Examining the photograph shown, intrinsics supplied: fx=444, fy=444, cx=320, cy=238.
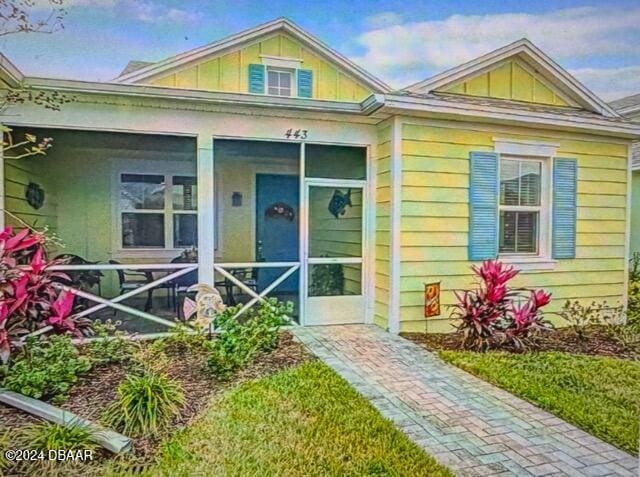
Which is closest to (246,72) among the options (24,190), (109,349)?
(24,190)

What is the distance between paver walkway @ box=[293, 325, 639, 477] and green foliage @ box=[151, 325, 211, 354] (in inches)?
47.9

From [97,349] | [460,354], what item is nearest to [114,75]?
[97,349]

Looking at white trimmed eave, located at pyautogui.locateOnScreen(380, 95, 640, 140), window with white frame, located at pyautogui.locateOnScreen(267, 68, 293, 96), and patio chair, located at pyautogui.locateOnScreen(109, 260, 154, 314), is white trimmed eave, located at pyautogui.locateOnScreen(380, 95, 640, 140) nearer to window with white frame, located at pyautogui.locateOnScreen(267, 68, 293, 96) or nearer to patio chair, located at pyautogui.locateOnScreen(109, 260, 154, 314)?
patio chair, located at pyautogui.locateOnScreen(109, 260, 154, 314)

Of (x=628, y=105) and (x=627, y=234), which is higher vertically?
(x=628, y=105)

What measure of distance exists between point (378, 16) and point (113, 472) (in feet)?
20.5

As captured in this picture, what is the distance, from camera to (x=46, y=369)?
351 centimetres

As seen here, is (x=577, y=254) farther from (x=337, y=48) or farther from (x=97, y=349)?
(x=97, y=349)

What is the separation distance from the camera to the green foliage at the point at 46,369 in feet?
10.8

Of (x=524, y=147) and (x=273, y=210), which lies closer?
(x=524, y=147)

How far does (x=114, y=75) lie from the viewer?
7.02 meters

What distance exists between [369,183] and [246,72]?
4.24m

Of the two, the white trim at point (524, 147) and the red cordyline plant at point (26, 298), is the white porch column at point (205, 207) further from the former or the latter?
the white trim at point (524, 147)

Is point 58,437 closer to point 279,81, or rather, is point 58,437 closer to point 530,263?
point 530,263

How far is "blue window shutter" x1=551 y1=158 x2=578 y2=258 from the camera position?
6062 mm
